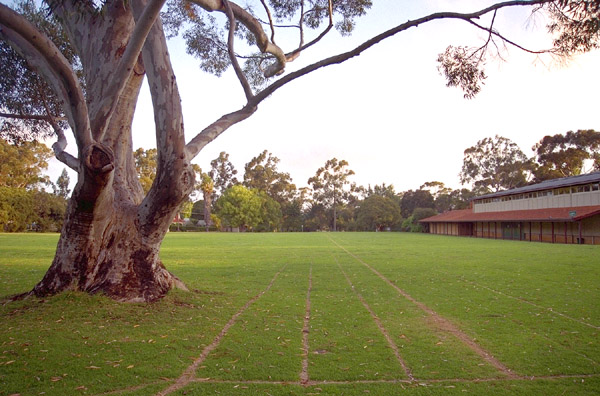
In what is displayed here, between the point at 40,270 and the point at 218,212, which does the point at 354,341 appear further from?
the point at 218,212

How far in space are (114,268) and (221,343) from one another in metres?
3.00

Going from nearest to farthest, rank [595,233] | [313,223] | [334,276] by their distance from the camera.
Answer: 1. [334,276]
2. [595,233]
3. [313,223]

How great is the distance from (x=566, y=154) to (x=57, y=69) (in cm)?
6119

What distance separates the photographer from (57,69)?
475cm

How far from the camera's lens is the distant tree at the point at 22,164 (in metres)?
51.3

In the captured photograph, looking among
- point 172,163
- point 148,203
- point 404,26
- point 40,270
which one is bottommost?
point 40,270

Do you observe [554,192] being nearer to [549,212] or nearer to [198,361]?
[549,212]

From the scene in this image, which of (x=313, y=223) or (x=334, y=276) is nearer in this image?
(x=334, y=276)

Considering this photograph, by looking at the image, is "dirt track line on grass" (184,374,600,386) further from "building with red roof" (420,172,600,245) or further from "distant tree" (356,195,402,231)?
"distant tree" (356,195,402,231)

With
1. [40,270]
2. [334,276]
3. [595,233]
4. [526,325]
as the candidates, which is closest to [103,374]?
[526,325]

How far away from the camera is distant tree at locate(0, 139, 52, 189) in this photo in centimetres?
5134

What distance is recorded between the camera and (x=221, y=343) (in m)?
5.29

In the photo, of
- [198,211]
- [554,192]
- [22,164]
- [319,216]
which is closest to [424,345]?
[554,192]

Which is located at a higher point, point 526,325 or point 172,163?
point 172,163
